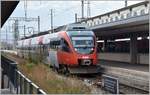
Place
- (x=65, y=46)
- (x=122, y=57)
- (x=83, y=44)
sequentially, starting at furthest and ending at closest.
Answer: (x=122, y=57), (x=65, y=46), (x=83, y=44)

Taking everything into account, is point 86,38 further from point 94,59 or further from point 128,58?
point 128,58

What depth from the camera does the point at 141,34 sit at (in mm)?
42469

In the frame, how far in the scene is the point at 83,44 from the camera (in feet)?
89.7

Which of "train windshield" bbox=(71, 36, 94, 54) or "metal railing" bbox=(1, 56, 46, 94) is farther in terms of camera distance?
"train windshield" bbox=(71, 36, 94, 54)

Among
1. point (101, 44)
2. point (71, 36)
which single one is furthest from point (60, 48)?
point (101, 44)

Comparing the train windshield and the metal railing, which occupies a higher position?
the train windshield

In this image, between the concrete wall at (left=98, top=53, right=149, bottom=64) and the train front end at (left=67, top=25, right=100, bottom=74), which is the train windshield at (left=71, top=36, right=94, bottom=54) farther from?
the concrete wall at (left=98, top=53, right=149, bottom=64)

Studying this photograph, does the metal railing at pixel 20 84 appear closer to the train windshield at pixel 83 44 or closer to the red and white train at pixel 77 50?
the red and white train at pixel 77 50

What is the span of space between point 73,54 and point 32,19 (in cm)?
5734

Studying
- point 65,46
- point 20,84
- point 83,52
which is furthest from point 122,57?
point 20,84

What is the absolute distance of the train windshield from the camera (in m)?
27.2

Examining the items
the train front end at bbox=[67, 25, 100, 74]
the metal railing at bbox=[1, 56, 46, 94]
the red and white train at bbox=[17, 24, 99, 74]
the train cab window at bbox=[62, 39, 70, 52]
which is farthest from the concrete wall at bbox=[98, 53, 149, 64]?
the metal railing at bbox=[1, 56, 46, 94]

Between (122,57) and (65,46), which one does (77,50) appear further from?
(122,57)

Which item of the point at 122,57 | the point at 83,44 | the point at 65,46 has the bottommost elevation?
the point at 122,57
